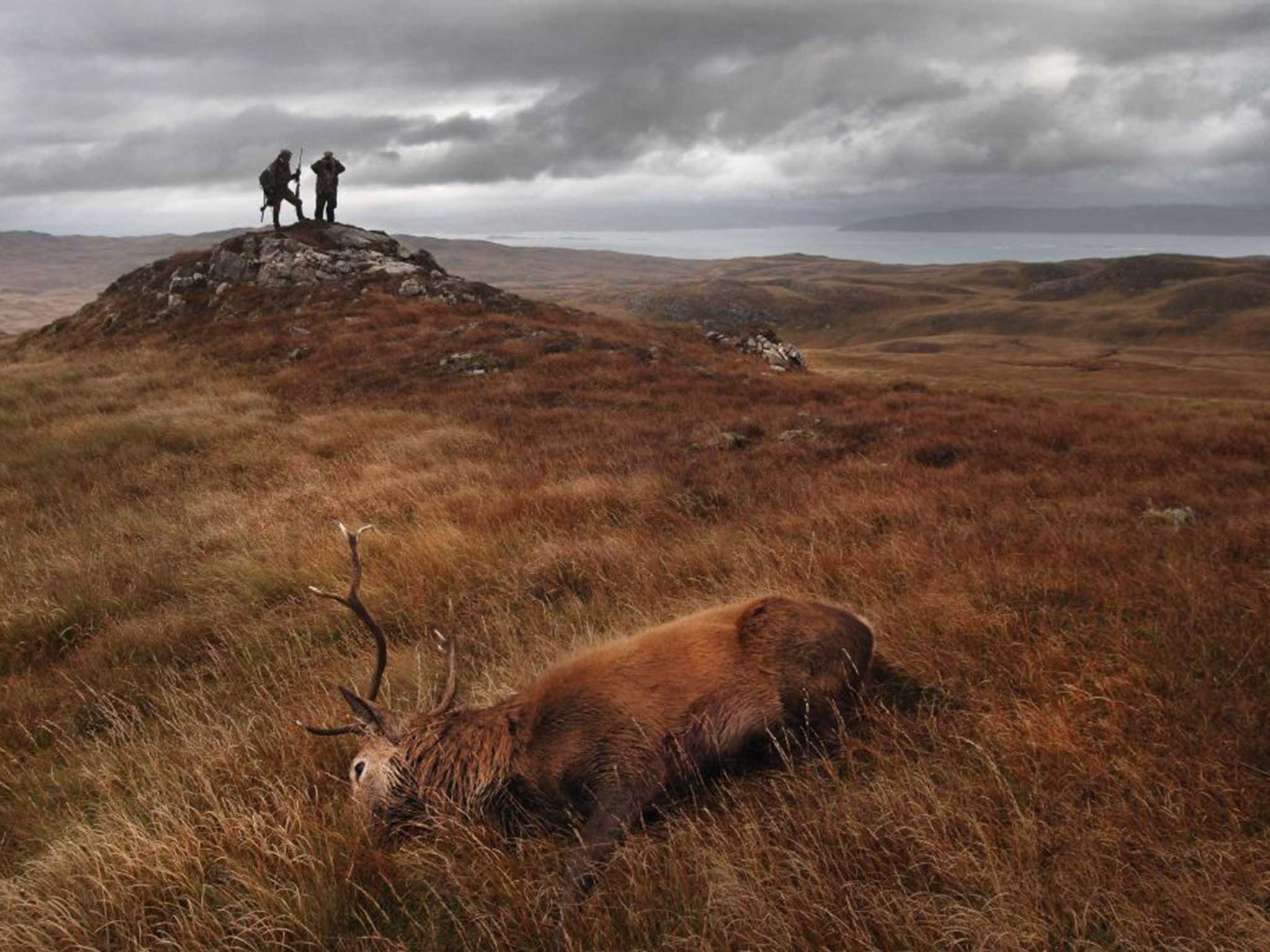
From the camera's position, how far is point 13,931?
2.80 m

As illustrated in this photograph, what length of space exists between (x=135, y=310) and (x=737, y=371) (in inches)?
1136

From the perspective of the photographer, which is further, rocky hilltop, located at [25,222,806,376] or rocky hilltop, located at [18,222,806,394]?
rocky hilltop, located at [25,222,806,376]

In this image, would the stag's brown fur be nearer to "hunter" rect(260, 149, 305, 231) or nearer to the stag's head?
the stag's head

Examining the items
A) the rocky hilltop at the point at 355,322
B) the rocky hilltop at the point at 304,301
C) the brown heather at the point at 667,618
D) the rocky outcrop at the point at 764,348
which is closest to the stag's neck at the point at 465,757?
the brown heather at the point at 667,618

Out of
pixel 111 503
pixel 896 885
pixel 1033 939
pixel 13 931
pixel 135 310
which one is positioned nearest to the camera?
pixel 1033 939

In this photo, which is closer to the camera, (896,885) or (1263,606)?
(896,885)

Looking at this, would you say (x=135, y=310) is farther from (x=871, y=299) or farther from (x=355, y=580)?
(x=871, y=299)

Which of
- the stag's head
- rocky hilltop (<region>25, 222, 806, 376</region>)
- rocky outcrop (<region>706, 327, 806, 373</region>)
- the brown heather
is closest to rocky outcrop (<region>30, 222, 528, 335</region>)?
rocky hilltop (<region>25, 222, 806, 376</region>)

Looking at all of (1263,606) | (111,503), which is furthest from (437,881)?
(111,503)

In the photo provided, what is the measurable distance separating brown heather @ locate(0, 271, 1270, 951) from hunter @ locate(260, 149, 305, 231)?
2260 centimetres

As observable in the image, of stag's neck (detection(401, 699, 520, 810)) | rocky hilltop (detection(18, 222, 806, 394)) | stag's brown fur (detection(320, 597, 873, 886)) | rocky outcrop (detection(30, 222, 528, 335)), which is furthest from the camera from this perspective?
rocky outcrop (detection(30, 222, 528, 335))

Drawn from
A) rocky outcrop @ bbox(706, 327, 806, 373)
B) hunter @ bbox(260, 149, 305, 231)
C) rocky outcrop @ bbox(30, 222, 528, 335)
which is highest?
hunter @ bbox(260, 149, 305, 231)

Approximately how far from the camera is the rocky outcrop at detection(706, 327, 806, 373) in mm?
30656

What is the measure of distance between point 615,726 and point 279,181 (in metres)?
35.0
